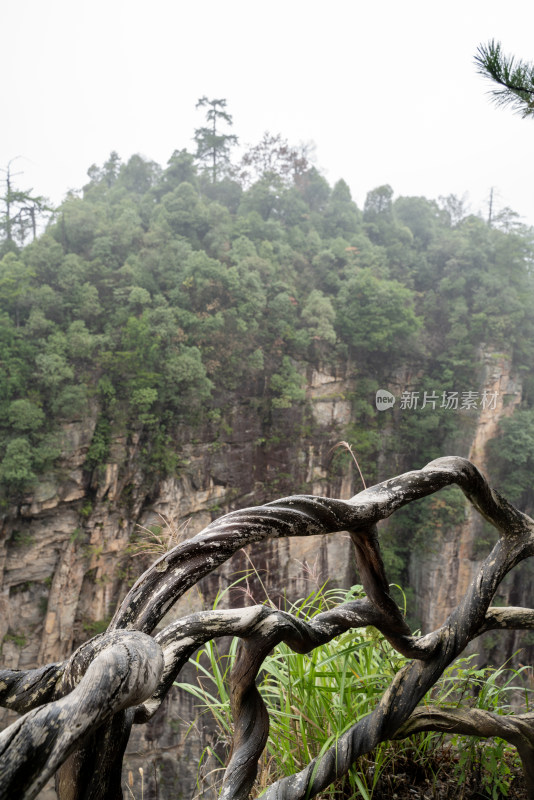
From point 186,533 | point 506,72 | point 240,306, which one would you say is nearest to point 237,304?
point 240,306

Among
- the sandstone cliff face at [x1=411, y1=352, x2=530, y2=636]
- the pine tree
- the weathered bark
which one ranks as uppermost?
the pine tree

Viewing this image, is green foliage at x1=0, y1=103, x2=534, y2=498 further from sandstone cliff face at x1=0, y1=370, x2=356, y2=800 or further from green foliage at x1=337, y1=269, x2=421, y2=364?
sandstone cliff face at x1=0, y1=370, x2=356, y2=800

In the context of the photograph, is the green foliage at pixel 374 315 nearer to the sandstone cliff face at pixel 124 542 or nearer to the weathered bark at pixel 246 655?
the sandstone cliff face at pixel 124 542

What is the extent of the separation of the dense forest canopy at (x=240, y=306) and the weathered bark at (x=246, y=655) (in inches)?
219

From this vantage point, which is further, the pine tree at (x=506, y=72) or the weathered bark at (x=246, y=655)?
the pine tree at (x=506, y=72)

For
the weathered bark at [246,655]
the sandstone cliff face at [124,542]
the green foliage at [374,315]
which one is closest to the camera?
the weathered bark at [246,655]

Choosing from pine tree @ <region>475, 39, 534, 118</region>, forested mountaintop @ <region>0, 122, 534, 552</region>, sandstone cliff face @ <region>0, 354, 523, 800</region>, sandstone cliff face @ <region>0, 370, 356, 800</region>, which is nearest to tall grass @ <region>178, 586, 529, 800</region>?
pine tree @ <region>475, 39, 534, 118</region>

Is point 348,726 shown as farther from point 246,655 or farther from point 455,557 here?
point 455,557

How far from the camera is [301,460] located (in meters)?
7.53

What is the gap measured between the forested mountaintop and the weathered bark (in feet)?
18.2

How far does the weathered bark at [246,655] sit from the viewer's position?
24cm

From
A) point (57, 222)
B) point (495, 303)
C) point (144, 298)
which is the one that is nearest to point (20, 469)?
point (144, 298)

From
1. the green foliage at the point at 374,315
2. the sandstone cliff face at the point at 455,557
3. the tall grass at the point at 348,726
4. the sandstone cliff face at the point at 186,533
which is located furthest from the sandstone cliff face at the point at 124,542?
the tall grass at the point at 348,726

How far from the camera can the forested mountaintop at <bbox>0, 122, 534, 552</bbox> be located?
5.98 metres
